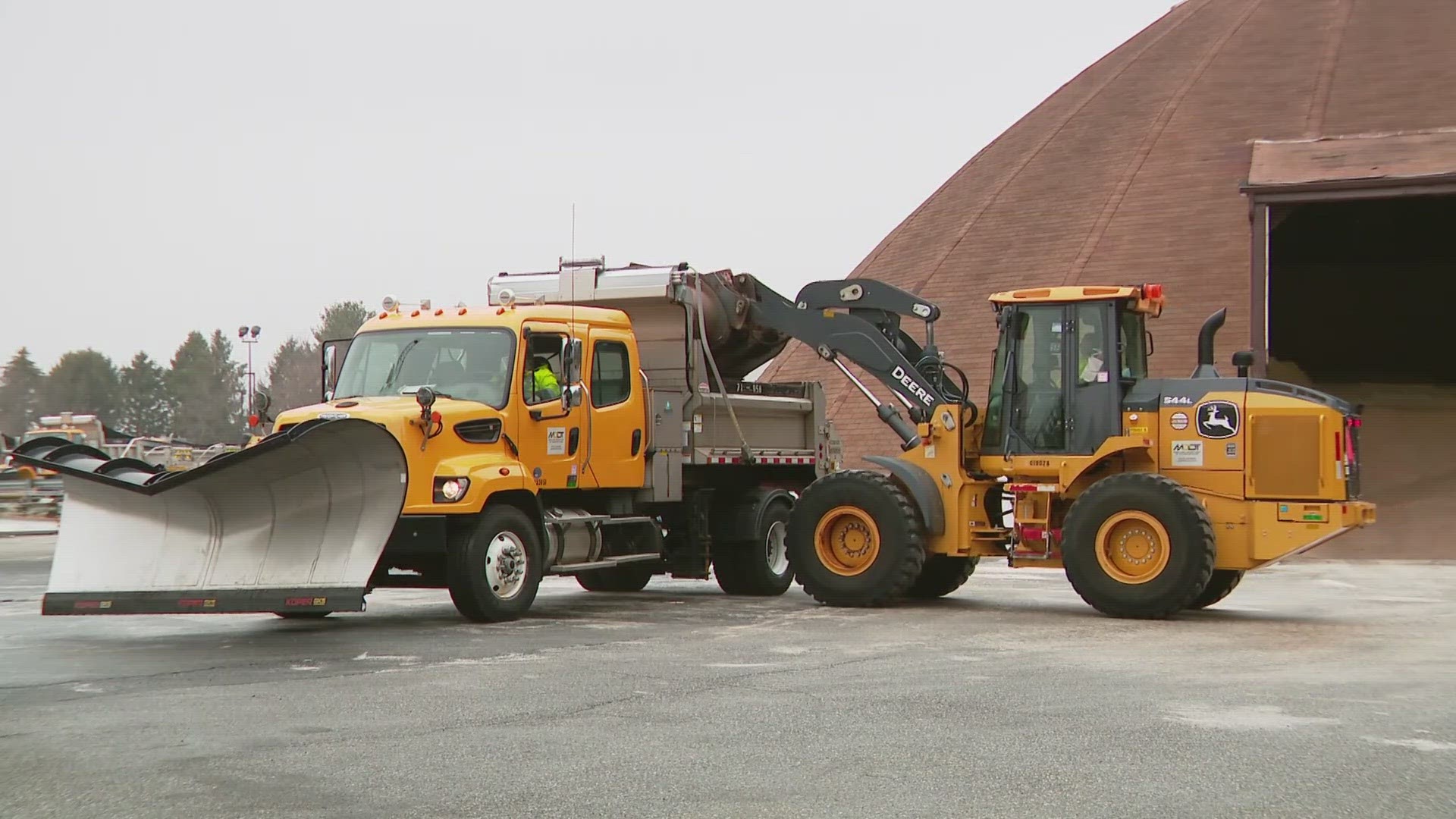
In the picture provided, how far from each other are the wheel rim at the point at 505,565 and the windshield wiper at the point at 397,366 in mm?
1809

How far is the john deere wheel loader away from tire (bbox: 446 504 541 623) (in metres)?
3.17

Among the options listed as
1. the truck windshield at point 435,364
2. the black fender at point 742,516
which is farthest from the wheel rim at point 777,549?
the truck windshield at point 435,364

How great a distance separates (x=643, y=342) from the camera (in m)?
16.6

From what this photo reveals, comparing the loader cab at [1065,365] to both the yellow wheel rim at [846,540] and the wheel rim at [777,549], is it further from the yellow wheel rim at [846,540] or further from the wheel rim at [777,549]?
the wheel rim at [777,549]

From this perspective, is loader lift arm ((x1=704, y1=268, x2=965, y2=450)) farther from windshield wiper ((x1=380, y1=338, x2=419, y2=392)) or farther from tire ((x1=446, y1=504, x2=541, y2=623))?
tire ((x1=446, y1=504, x2=541, y2=623))

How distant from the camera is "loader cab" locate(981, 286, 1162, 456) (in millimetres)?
15203

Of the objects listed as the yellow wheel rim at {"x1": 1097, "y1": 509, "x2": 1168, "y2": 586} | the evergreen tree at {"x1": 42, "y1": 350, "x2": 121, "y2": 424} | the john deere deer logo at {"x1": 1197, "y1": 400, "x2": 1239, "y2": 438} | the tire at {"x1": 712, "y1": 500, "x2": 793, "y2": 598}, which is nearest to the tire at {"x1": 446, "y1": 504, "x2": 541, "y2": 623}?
the tire at {"x1": 712, "y1": 500, "x2": 793, "y2": 598}

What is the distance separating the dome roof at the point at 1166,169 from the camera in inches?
1764

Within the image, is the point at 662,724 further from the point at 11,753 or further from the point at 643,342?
the point at 643,342

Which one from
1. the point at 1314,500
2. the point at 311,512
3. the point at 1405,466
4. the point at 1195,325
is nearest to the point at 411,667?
the point at 311,512

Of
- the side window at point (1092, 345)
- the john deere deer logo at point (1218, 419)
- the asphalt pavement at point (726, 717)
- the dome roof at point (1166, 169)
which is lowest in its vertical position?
the asphalt pavement at point (726, 717)

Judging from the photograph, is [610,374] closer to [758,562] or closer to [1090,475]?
[758,562]

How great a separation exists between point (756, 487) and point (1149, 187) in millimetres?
33519

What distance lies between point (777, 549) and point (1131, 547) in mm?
4576
